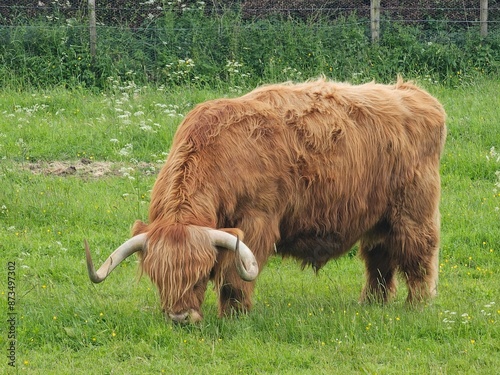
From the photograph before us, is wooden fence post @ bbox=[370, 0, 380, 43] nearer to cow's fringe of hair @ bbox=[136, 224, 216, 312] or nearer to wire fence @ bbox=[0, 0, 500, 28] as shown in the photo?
wire fence @ bbox=[0, 0, 500, 28]

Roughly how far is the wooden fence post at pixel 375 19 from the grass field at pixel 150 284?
2.00 meters

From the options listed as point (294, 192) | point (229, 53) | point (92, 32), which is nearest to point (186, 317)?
point (294, 192)

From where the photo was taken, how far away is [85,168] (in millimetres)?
10648

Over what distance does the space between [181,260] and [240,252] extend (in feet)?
1.29

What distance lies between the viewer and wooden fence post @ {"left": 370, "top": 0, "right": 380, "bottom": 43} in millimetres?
14508

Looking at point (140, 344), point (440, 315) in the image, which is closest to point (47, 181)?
point (140, 344)

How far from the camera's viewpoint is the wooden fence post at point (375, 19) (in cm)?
1451

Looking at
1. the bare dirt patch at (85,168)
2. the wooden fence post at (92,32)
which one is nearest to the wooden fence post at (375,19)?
the wooden fence post at (92,32)

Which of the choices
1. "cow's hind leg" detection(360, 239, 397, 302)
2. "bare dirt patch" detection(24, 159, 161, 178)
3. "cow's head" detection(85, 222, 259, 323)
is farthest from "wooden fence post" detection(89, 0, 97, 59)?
"cow's head" detection(85, 222, 259, 323)

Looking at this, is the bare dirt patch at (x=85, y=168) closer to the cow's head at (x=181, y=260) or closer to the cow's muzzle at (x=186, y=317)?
the cow's head at (x=181, y=260)

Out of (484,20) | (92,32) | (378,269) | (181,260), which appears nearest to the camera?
(181,260)

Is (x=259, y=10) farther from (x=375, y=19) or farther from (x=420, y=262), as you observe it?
(x=420, y=262)

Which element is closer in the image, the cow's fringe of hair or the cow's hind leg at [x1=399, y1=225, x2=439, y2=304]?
the cow's fringe of hair

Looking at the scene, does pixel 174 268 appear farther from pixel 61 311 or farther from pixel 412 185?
pixel 412 185
